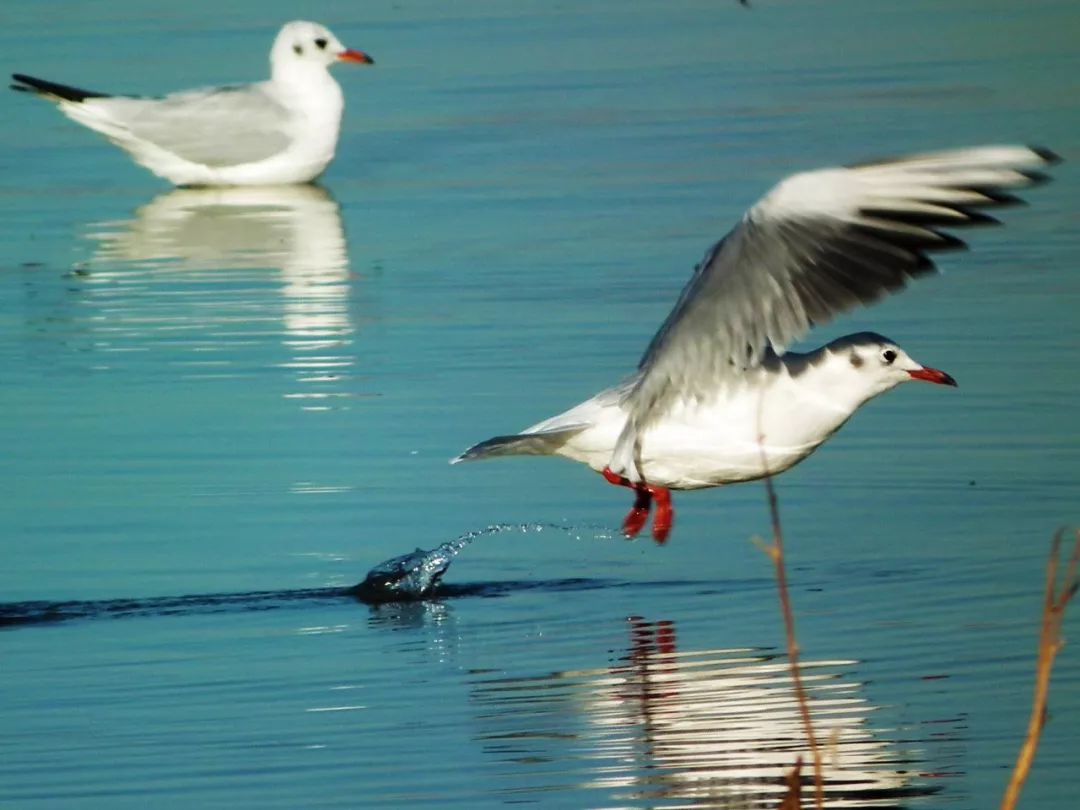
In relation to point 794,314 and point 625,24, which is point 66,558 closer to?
point 794,314

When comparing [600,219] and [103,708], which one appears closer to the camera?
[103,708]

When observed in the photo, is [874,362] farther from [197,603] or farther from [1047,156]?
[197,603]

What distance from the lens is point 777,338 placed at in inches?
311

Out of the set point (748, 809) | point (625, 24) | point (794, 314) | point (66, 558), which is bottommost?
point (748, 809)

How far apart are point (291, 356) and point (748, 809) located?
5978 mm

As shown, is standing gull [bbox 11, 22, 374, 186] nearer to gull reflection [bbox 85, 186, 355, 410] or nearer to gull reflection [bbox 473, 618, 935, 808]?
gull reflection [bbox 85, 186, 355, 410]

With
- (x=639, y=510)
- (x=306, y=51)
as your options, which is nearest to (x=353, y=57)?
(x=306, y=51)

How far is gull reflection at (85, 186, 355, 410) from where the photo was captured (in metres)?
11.6

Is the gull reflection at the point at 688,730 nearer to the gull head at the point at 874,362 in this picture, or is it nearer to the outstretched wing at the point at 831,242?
the outstretched wing at the point at 831,242

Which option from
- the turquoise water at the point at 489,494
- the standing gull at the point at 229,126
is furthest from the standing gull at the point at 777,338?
the standing gull at the point at 229,126

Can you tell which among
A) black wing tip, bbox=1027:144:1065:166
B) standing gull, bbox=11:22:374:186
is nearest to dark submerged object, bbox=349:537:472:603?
black wing tip, bbox=1027:144:1065:166

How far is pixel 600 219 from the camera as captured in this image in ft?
46.8

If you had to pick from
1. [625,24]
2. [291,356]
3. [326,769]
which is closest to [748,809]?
[326,769]

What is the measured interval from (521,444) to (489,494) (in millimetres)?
966
